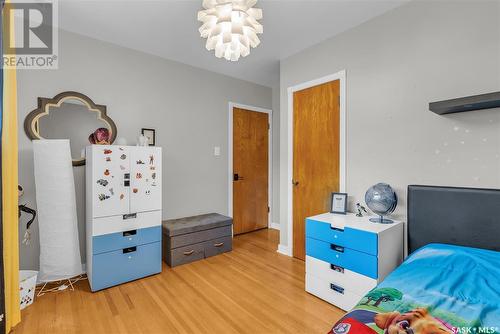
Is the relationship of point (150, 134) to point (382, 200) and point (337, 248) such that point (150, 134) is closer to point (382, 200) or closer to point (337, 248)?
point (337, 248)

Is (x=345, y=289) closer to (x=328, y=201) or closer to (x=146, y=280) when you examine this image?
(x=328, y=201)

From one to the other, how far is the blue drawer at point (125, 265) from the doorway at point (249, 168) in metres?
1.46

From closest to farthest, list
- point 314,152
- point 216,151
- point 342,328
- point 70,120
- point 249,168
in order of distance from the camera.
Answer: point 342,328, point 70,120, point 314,152, point 216,151, point 249,168

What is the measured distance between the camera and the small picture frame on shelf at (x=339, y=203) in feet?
7.70

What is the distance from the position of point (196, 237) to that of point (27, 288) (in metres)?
1.51

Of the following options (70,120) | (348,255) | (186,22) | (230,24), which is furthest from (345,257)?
(70,120)

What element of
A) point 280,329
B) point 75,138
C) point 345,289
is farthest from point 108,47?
point 345,289

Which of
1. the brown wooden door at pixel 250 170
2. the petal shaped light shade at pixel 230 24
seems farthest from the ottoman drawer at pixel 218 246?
the petal shaped light shade at pixel 230 24

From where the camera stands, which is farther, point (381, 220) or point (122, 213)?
point (122, 213)

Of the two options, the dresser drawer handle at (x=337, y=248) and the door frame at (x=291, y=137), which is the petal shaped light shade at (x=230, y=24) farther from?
the dresser drawer handle at (x=337, y=248)

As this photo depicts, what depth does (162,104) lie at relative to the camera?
10.1ft

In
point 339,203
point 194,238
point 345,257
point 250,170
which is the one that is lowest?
point 194,238

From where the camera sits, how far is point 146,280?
241 cm

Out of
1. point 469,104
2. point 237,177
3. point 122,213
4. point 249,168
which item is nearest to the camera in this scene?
point 469,104
